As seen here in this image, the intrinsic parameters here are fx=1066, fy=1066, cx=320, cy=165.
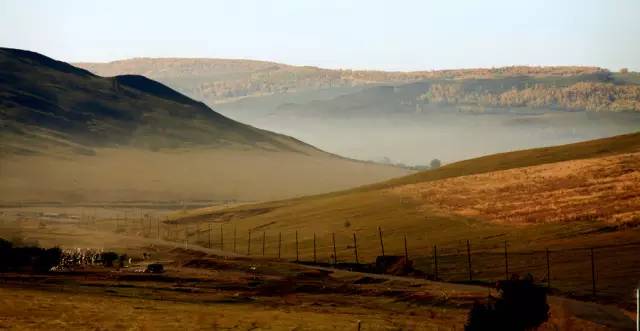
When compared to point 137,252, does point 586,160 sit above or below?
above

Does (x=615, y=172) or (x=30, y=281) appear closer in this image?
(x=30, y=281)

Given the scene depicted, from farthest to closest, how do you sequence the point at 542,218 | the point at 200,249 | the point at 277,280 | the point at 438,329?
the point at 200,249, the point at 542,218, the point at 277,280, the point at 438,329

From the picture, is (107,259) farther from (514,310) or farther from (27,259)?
(514,310)

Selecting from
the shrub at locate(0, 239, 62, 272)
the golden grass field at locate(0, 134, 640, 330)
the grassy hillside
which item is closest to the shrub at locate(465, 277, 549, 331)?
the golden grass field at locate(0, 134, 640, 330)

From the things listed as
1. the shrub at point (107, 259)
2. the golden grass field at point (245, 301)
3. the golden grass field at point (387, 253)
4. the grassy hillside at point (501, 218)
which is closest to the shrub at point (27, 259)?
the golden grass field at point (245, 301)

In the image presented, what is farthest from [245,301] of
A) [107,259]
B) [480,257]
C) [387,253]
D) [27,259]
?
[107,259]

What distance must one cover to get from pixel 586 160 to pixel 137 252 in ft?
226

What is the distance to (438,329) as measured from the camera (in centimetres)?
5900

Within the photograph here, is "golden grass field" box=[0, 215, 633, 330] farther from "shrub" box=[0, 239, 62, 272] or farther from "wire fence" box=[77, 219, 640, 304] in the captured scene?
"wire fence" box=[77, 219, 640, 304]

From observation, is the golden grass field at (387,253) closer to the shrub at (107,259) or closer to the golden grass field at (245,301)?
the golden grass field at (245,301)

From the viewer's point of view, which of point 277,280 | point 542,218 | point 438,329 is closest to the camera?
point 438,329

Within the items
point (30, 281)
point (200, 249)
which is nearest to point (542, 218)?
point (200, 249)

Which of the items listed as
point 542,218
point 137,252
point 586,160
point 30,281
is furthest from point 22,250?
Result: point 586,160

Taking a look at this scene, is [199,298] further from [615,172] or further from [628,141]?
[628,141]
